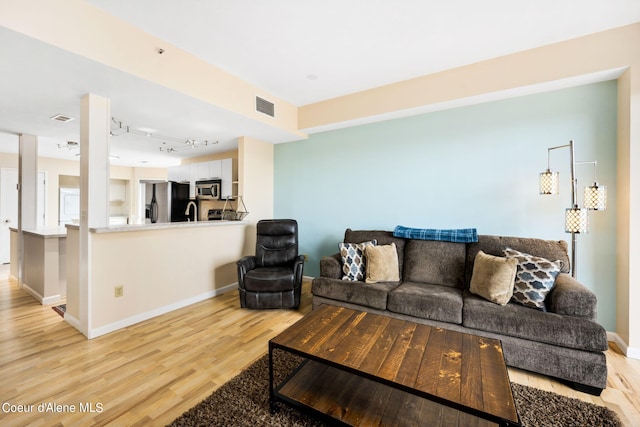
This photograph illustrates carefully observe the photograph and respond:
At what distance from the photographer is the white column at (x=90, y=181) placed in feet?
8.10

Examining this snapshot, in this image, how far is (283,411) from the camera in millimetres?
1608

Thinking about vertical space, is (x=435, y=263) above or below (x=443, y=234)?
below

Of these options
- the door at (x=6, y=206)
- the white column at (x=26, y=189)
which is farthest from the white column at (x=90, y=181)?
the door at (x=6, y=206)

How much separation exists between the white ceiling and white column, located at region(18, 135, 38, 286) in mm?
838

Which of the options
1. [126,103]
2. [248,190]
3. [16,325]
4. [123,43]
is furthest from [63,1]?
[16,325]

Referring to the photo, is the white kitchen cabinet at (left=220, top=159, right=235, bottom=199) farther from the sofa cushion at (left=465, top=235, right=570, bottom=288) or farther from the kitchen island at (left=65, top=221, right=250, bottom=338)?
the sofa cushion at (left=465, top=235, right=570, bottom=288)

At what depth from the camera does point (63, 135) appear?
3969 mm

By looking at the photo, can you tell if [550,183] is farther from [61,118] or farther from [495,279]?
[61,118]

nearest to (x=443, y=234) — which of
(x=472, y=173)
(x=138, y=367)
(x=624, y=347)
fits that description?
(x=472, y=173)

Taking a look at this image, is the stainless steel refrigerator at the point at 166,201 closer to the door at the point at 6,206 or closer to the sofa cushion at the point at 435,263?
the door at the point at 6,206

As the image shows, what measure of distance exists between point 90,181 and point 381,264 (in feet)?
9.71

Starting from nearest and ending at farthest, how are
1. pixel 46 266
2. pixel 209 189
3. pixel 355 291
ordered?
pixel 355 291
pixel 46 266
pixel 209 189

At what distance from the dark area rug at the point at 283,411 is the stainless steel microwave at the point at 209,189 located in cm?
353

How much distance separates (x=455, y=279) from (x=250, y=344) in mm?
2126
